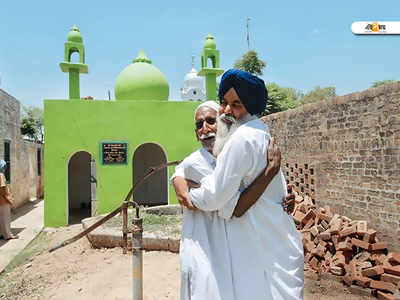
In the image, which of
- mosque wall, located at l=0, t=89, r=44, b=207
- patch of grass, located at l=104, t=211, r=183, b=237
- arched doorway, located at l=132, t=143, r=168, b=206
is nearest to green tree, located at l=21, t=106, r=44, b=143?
mosque wall, located at l=0, t=89, r=44, b=207

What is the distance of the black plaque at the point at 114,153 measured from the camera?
861 cm

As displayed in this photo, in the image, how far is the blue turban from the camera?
1471mm

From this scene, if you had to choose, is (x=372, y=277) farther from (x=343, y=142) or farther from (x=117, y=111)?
(x=117, y=111)

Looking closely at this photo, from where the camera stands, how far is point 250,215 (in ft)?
4.56

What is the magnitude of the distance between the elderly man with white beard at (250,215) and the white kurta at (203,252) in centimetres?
4

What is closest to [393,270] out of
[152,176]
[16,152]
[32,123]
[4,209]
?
[4,209]

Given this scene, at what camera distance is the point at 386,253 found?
447 cm

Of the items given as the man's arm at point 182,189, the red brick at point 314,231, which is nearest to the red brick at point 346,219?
the red brick at point 314,231

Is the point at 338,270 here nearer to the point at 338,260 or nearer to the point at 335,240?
the point at 338,260

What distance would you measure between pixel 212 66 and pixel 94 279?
7.89 metres

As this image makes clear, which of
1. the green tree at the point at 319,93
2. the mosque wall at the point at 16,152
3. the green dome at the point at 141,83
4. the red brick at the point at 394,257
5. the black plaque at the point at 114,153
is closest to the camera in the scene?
the red brick at the point at 394,257

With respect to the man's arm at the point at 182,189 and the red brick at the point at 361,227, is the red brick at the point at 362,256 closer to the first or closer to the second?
the red brick at the point at 361,227

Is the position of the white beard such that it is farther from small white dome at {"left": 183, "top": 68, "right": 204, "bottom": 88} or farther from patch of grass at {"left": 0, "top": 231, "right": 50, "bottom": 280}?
small white dome at {"left": 183, "top": 68, "right": 204, "bottom": 88}

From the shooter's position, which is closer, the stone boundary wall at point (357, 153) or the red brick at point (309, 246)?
the stone boundary wall at point (357, 153)
